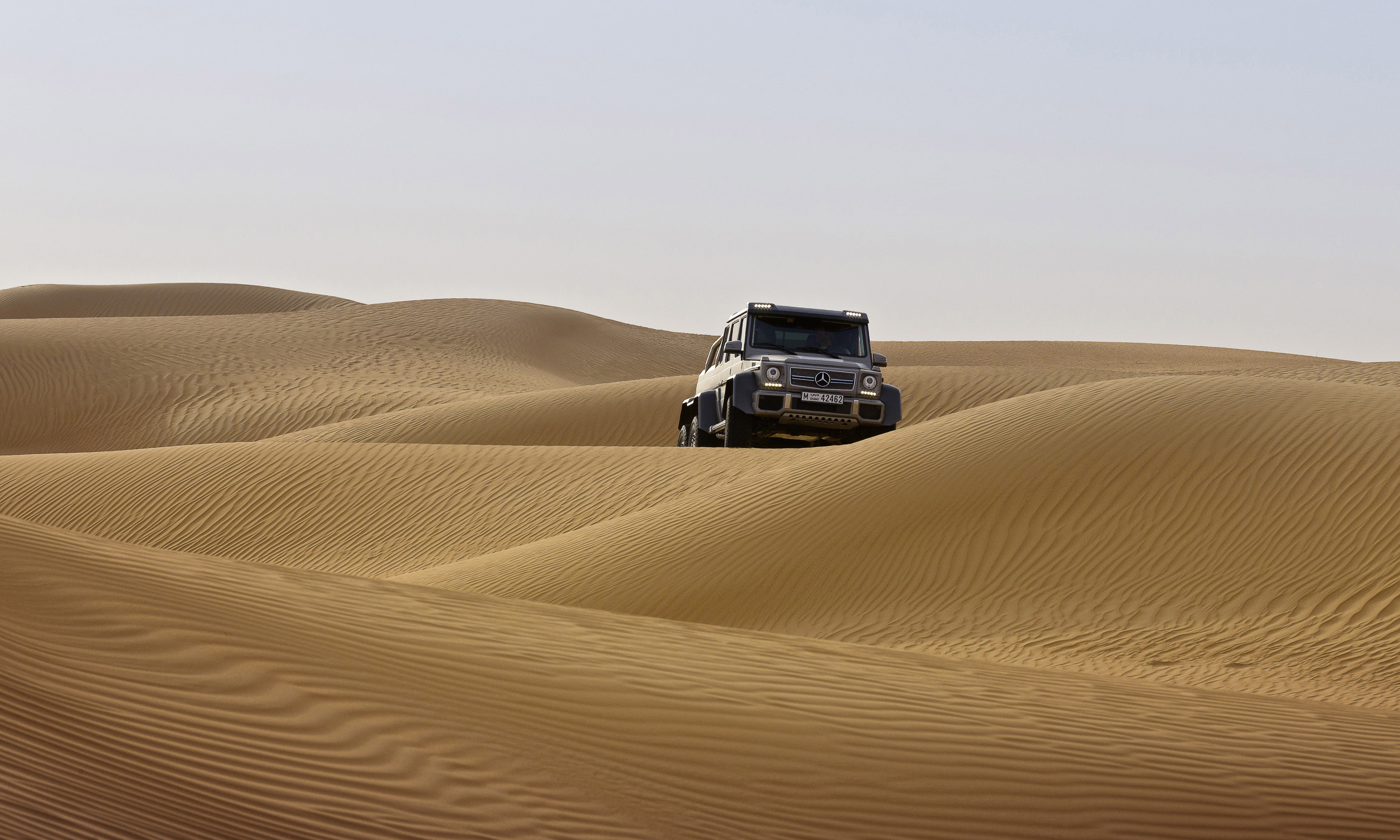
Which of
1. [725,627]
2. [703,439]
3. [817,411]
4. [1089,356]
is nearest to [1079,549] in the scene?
[725,627]

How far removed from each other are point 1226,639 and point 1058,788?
5.38 meters

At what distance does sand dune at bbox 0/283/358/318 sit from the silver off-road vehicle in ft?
197

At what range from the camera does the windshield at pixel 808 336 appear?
48.8 ft

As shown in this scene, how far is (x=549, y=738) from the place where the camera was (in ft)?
15.1

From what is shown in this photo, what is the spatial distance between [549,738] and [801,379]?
10.2 metres

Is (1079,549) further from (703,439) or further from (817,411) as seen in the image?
(703,439)

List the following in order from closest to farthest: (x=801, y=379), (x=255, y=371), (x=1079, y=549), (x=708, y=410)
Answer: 1. (x=1079, y=549)
2. (x=801, y=379)
3. (x=708, y=410)
4. (x=255, y=371)

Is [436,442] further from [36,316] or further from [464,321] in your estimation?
[36,316]

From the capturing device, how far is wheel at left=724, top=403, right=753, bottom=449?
15.4 meters

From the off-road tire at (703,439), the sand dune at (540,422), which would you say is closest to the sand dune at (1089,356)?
the sand dune at (540,422)

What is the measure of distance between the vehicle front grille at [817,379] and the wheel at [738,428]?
102 centimetres

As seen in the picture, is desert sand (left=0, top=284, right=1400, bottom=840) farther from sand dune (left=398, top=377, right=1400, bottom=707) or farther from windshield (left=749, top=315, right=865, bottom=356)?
windshield (left=749, top=315, right=865, bottom=356)

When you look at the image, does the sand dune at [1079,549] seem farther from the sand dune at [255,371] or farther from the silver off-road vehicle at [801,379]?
the sand dune at [255,371]

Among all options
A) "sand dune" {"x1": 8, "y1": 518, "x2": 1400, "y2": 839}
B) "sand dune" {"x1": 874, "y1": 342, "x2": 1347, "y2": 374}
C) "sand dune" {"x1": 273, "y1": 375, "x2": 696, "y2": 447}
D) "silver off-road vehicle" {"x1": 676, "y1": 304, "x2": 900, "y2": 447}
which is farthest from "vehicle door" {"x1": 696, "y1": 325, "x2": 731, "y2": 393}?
"sand dune" {"x1": 874, "y1": 342, "x2": 1347, "y2": 374}
